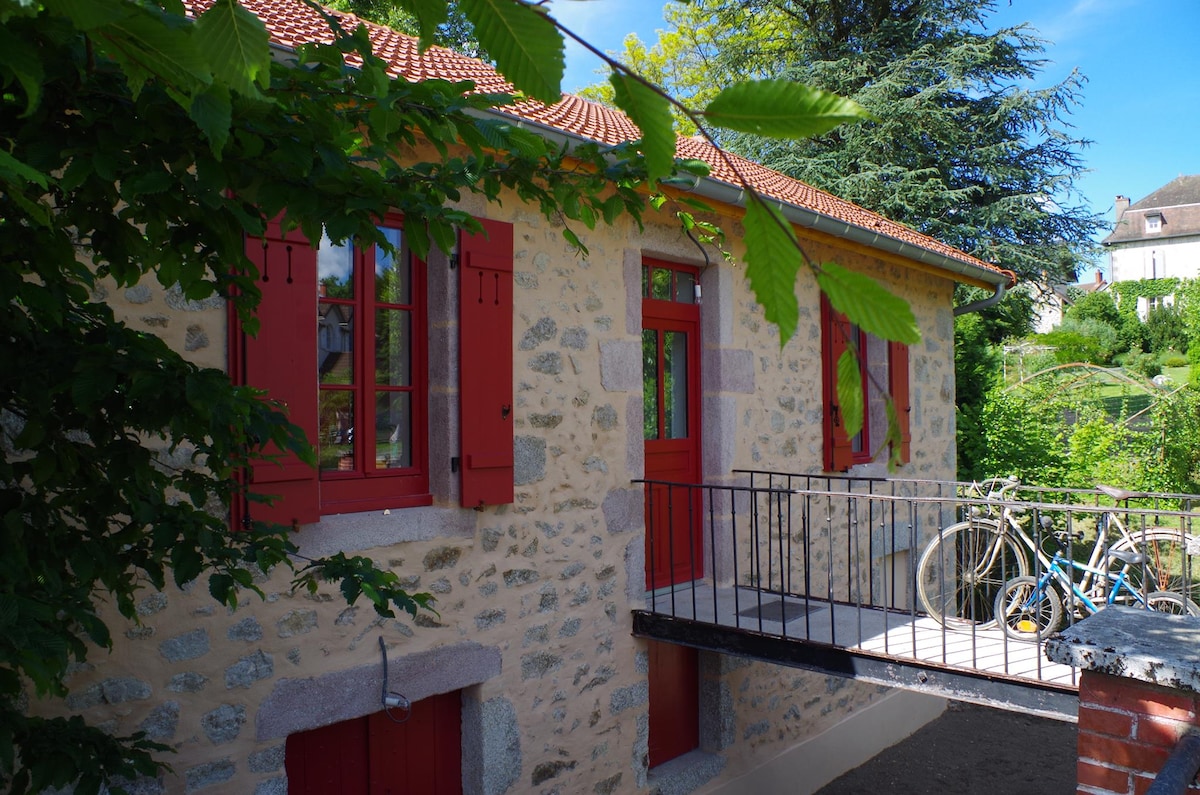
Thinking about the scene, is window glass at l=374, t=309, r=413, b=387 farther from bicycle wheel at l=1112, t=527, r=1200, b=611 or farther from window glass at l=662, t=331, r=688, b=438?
bicycle wheel at l=1112, t=527, r=1200, b=611

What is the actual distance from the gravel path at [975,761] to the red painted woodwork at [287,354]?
197 inches

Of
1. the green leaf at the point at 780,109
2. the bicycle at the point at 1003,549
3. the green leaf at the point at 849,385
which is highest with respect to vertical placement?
the green leaf at the point at 780,109

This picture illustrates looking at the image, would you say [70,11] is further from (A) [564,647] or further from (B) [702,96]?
(B) [702,96]

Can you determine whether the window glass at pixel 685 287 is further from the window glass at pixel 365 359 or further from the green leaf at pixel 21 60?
the green leaf at pixel 21 60

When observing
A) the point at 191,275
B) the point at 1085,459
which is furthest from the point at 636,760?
the point at 1085,459

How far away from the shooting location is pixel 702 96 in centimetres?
1691

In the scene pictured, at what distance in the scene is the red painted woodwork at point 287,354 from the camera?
356 centimetres

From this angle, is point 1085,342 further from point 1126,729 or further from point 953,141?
point 1126,729

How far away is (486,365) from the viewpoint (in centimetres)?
440

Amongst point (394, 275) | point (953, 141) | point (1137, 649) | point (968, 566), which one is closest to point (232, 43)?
point (1137, 649)

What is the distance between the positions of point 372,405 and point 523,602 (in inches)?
50.0

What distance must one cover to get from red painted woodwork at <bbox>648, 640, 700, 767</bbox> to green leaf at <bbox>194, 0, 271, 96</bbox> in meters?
5.34

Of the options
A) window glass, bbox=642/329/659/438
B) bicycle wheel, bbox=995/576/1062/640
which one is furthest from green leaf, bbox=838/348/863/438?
window glass, bbox=642/329/659/438

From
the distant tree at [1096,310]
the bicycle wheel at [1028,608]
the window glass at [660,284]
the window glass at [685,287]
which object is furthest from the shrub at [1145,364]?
the window glass at [660,284]
